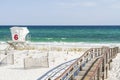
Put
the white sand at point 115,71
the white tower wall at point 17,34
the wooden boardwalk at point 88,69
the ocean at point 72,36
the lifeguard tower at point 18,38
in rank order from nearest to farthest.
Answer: the wooden boardwalk at point 88,69
the white sand at point 115,71
the lifeguard tower at point 18,38
the white tower wall at point 17,34
the ocean at point 72,36

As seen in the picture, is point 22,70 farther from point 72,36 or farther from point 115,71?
point 72,36

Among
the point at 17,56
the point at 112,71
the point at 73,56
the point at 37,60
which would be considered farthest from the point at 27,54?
the point at 112,71

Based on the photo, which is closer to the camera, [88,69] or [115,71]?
[88,69]

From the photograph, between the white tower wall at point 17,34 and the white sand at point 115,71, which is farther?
the white tower wall at point 17,34

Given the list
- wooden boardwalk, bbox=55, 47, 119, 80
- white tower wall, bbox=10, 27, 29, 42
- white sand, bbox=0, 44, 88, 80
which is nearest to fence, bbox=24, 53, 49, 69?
white sand, bbox=0, 44, 88, 80

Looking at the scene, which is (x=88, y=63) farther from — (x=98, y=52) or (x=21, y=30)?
(x=21, y=30)

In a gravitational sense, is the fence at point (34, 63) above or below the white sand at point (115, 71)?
above

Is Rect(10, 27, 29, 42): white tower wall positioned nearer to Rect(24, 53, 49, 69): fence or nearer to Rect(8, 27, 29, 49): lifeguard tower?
Rect(8, 27, 29, 49): lifeguard tower

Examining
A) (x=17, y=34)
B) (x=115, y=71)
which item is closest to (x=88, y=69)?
(x=115, y=71)

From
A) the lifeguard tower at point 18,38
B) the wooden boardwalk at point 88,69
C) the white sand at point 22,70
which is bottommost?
the white sand at point 22,70

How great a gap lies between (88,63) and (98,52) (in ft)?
15.3

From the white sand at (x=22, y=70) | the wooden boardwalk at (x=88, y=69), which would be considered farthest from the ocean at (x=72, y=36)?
the wooden boardwalk at (x=88, y=69)

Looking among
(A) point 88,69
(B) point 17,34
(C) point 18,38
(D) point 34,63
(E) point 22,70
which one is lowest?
(E) point 22,70

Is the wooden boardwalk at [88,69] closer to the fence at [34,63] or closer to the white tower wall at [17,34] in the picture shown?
the fence at [34,63]
